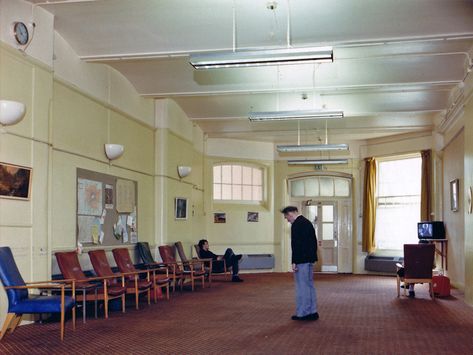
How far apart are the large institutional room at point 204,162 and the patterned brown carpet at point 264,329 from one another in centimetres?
4

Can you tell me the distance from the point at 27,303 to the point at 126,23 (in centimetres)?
347

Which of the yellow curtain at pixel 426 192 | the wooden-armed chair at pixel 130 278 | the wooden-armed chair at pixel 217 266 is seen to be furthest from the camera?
the yellow curtain at pixel 426 192

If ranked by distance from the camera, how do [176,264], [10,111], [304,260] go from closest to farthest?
[10,111]
[304,260]
[176,264]

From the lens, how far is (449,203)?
12.0 metres

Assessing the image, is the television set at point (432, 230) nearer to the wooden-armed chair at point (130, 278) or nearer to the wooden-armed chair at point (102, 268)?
the wooden-armed chair at point (130, 278)

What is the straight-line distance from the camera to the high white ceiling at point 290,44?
6734 millimetres

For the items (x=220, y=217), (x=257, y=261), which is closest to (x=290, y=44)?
(x=220, y=217)

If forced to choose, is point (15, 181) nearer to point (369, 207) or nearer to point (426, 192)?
point (426, 192)

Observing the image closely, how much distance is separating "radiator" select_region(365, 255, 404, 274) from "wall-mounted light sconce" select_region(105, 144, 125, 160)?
319 inches

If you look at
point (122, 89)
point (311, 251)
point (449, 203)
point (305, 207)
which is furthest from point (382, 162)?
point (311, 251)

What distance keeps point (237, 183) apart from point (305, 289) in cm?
906

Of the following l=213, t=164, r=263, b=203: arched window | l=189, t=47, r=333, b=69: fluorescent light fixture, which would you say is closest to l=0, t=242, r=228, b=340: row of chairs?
l=189, t=47, r=333, b=69: fluorescent light fixture

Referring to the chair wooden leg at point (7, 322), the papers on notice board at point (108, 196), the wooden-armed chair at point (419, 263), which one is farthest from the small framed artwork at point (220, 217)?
the chair wooden leg at point (7, 322)

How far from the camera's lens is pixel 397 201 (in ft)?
49.8
